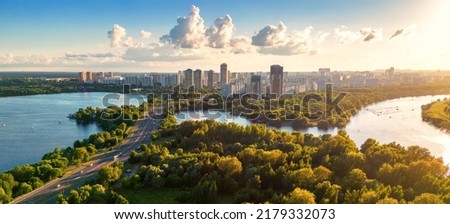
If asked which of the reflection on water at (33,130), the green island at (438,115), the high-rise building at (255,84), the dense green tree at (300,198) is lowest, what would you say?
the reflection on water at (33,130)

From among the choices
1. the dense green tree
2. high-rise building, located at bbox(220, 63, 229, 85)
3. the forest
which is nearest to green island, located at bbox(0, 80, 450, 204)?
the dense green tree

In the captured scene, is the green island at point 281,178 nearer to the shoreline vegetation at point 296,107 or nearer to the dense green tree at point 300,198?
the dense green tree at point 300,198

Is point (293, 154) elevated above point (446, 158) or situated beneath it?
elevated above

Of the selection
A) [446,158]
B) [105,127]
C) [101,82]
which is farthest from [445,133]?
[101,82]

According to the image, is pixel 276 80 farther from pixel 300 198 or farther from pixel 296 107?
pixel 300 198

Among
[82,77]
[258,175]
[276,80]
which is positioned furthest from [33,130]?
[82,77]

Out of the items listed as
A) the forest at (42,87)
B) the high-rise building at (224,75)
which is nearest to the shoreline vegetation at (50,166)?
the high-rise building at (224,75)
